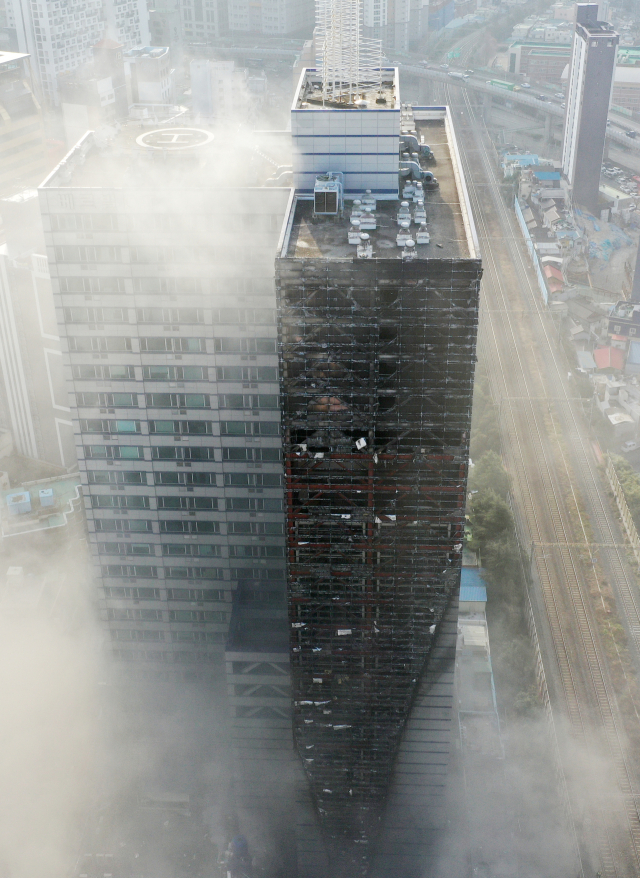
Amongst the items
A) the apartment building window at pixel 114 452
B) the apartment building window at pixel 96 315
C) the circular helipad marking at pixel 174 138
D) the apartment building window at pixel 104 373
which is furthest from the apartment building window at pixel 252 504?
the circular helipad marking at pixel 174 138

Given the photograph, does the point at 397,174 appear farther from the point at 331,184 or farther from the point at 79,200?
the point at 79,200

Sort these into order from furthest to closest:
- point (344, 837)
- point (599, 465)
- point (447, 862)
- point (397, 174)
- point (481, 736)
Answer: point (599, 465) → point (481, 736) → point (447, 862) → point (344, 837) → point (397, 174)

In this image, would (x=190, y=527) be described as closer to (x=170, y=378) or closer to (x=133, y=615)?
(x=133, y=615)

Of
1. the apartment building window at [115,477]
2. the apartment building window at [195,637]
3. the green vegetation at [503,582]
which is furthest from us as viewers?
the green vegetation at [503,582]

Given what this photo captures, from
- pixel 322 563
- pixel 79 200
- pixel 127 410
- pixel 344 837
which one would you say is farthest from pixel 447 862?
pixel 79 200

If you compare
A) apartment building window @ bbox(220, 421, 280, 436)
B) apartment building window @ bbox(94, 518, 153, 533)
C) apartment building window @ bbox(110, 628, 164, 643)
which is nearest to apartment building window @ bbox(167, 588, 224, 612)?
apartment building window @ bbox(110, 628, 164, 643)

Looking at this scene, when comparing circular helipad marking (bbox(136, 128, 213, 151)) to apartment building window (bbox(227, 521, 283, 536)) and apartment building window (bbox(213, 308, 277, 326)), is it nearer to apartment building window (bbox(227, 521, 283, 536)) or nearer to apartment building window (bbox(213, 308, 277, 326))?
apartment building window (bbox(213, 308, 277, 326))

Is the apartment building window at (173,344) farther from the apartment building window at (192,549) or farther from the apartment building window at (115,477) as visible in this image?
the apartment building window at (192,549)
